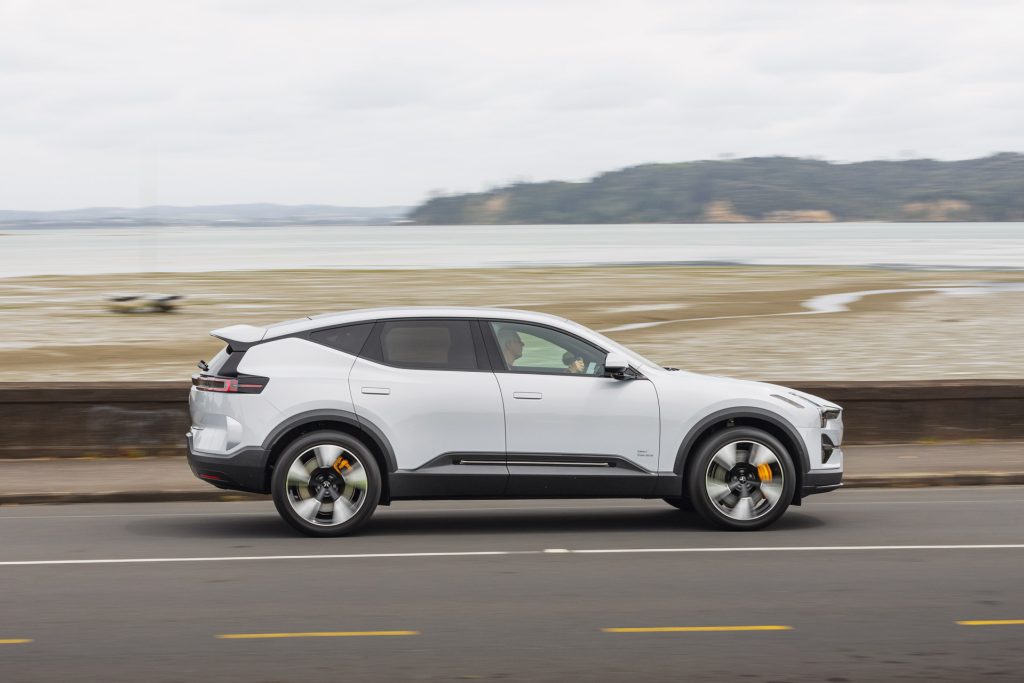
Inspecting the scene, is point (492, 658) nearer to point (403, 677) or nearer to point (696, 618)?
point (403, 677)

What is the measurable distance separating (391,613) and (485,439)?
2.25m

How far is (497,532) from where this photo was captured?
372 inches

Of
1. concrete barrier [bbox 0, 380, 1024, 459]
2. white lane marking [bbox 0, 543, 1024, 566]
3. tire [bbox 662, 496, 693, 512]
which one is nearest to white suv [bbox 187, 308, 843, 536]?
white lane marking [bbox 0, 543, 1024, 566]

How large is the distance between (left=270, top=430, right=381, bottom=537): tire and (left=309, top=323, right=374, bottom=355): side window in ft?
1.96

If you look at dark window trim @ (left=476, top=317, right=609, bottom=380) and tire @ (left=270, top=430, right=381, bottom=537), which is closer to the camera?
tire @ (left=270, top=430, right=381, bottom=537)

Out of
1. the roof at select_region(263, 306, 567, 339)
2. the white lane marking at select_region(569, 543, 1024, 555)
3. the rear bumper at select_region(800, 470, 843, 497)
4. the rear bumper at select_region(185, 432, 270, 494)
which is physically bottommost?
the white lane marking at select_region(569, 543, 1024, 555)

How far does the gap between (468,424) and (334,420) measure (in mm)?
900

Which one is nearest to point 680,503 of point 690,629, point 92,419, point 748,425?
point 748,425

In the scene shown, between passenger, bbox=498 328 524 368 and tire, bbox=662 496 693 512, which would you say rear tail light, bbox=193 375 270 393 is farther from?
tire, bbox=662 496 693 512

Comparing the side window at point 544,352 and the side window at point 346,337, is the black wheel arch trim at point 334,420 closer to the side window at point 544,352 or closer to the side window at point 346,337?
the side window at point 346,337

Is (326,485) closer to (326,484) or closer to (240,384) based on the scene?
(326,484)

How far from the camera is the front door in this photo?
8930 millimetres

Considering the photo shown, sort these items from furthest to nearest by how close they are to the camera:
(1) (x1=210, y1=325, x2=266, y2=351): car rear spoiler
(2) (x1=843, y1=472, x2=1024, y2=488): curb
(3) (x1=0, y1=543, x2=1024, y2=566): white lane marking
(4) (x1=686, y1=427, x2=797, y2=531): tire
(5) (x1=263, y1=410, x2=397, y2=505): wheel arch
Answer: (2) (x1=843, y1=472, x2=1024, y2=488): curb
(4) (x1=686, y1=427, x2=797, y2=531): tire
(1) (x1=210, y1=325, x2=266, y2=351): car rear spoiler
(5) (x1=263, y1=410, x2=397, y2=505): wheel arch
(3) (x1=0, y1=543, x2=1024, y2=566): white lane marking

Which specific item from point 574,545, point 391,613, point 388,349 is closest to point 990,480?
point 574,545
